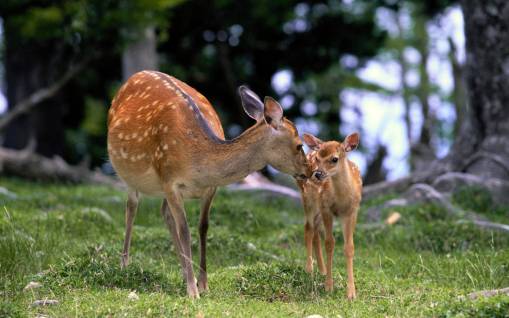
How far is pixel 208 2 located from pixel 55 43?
10.8ft

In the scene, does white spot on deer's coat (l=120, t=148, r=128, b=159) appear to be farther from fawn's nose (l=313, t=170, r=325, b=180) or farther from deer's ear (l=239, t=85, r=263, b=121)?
fawn's nose (l=313, t=170, r=325, b=180)

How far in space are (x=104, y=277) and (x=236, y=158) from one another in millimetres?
1481

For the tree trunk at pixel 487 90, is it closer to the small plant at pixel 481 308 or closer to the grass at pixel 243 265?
the grass at pixel 243 265

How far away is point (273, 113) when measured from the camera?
7457mm

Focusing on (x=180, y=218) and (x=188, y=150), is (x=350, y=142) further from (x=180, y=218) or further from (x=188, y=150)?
(x=180, y=218)

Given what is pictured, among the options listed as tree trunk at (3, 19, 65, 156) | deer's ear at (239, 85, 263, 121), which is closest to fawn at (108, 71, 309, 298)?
deer's ear at (239, 85, 263, 121)

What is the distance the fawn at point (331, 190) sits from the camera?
306 inches

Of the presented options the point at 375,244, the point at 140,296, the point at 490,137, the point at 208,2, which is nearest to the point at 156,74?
the point at 140,296

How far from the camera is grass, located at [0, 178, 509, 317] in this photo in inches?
265

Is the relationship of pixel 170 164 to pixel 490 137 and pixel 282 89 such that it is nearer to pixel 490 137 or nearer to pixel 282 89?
pixel 490 137

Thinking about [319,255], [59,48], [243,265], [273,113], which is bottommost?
[243,265]

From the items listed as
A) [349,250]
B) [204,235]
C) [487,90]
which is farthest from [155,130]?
[487,90]

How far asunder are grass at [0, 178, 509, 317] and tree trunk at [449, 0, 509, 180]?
0.99 m

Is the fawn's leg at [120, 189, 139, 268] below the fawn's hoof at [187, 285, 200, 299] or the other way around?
the other way around
